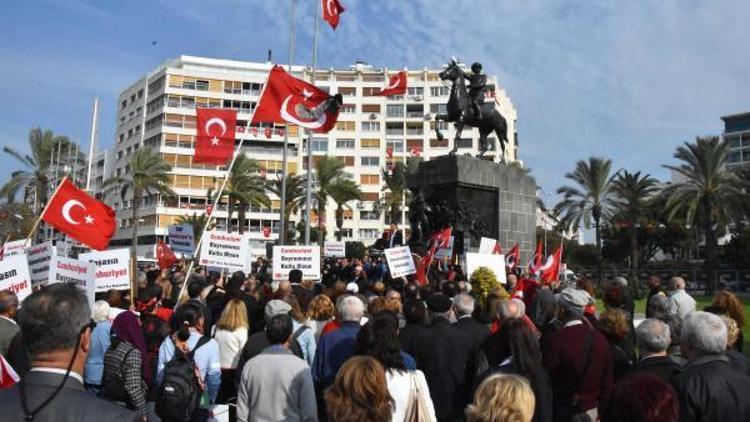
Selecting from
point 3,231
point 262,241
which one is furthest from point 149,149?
point 262,241

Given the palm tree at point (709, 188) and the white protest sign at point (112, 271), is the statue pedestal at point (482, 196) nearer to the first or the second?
the white protest sign at point (112, 271)

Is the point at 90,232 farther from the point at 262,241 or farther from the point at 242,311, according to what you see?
the point at 262,241

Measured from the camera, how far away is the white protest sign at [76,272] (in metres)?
7.18

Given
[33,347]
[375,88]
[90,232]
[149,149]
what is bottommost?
[33,347]

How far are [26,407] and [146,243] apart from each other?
84.4 metres

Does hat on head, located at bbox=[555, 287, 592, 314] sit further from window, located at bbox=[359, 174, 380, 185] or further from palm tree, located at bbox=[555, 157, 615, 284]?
window, located at bbox=[359, 174, 380, 185]

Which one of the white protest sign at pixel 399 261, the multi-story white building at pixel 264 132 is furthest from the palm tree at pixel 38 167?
the white protest sign at pixel 399 261

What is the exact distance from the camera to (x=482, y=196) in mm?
19531

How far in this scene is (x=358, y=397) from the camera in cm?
368

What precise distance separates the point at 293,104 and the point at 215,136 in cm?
367

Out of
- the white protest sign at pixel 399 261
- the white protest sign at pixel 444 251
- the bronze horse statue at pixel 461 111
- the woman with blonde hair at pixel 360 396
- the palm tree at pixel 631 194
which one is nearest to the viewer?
the woman with blonde hair at pixel 360 396

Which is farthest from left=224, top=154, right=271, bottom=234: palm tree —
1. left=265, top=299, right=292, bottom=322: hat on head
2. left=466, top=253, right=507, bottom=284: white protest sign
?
left=265, top=299, right=292, bottom=322: hat on head

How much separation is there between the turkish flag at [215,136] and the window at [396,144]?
232 ft

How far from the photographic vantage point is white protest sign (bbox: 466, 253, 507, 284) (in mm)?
12344
